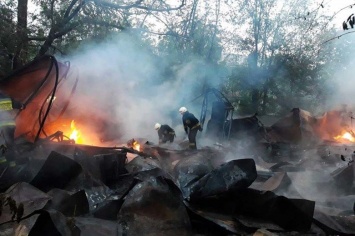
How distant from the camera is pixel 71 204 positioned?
4172 millimetres

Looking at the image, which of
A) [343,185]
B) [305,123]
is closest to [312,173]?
[343,185]

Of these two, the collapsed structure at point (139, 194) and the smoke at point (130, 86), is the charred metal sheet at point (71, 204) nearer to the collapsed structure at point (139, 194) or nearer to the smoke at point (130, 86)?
the collapsed structure at point (139, 194)

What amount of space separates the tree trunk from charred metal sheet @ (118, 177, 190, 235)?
7365mm

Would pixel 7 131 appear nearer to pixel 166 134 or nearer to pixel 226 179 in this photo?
pixel 226 179

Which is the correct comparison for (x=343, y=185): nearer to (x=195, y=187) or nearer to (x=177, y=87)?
(x=195, y=187)

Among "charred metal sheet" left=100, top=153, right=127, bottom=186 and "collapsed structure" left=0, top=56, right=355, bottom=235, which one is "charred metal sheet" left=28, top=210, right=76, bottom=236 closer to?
"collapsed structure" left=0, top=56, right=355, bottom=235

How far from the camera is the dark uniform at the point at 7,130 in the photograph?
486 cm

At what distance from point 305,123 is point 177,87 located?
814 cm

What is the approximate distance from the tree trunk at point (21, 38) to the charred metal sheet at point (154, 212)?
736 cm

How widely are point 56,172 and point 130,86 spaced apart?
1104 cm

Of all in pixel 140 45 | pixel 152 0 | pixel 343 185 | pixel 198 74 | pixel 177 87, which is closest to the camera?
pixel 343 185

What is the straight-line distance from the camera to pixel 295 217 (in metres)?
4.14

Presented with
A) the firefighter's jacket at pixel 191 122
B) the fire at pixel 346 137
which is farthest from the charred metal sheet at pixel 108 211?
the fire at pixel 346 137

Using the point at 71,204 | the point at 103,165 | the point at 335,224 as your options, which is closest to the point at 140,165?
the point at 103,165
